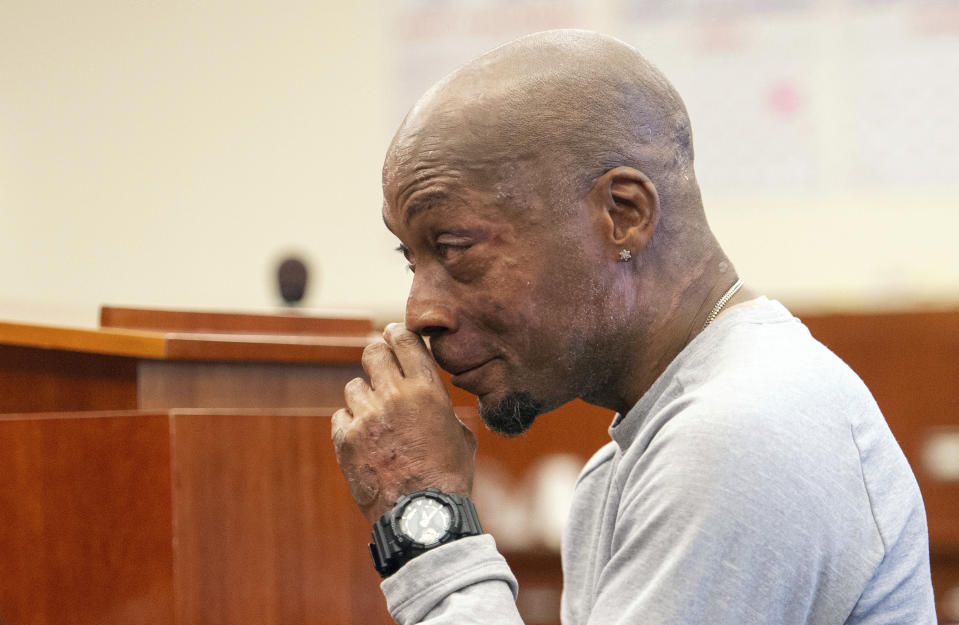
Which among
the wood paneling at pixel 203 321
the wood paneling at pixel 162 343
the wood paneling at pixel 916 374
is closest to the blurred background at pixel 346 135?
the wood paneling at pixel 916 374

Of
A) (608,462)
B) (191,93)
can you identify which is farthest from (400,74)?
(608,462)

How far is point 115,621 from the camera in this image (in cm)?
134

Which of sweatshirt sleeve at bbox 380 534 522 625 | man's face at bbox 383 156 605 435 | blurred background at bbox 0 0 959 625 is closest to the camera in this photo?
sweatshirt sleeve at bbox 380 534 522 625

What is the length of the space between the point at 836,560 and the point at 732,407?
5.9 inches

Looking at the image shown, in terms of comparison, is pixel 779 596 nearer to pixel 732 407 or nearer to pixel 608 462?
pixel 732 407

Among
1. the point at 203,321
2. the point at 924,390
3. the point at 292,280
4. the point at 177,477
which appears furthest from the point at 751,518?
the point at 924,390

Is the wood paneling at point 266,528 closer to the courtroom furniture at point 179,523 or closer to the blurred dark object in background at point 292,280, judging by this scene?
the courtroom furniture at point 179,523

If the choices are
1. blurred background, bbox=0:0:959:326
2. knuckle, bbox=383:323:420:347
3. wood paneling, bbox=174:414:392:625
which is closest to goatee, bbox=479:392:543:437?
knuckle, bbox=383:323:420:347

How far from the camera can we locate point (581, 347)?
3.87ft

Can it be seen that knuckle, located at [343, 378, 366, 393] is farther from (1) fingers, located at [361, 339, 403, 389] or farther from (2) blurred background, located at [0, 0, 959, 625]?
(2) blurred background, located at [0, 0, 959, 625]

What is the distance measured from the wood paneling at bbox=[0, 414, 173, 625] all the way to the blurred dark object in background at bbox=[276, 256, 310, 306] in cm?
80

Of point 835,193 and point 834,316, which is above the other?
point 835,193

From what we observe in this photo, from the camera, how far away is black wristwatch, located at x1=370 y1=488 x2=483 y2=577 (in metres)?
1.10

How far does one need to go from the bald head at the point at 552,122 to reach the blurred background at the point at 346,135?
246 centimetres
